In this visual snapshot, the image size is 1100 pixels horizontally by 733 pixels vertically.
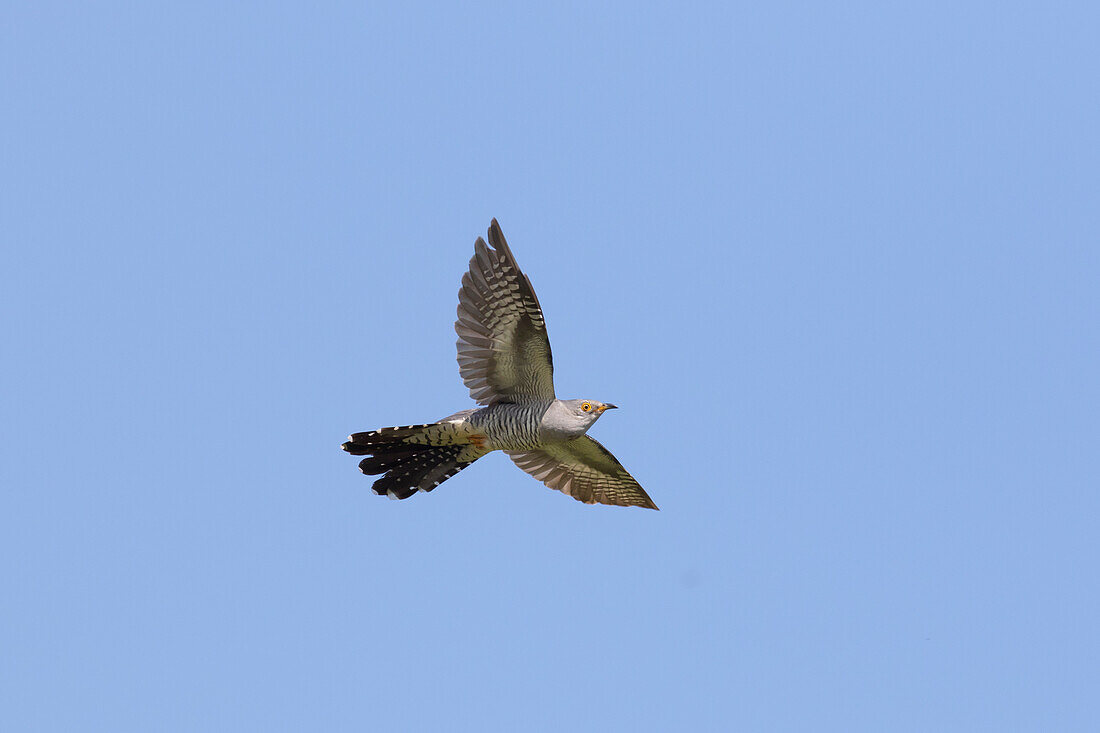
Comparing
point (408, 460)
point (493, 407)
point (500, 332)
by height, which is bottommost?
point (408, 460)

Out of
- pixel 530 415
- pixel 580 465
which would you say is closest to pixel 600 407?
pixel 530 415

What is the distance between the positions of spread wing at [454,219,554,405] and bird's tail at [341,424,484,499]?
0.80 metres

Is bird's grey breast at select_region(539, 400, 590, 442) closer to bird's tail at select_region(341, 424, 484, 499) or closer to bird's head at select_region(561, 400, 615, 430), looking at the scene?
bird's head at select_region(561, 400, 615, 430)

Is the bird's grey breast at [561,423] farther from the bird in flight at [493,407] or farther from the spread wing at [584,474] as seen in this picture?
the spread wing at [584,474]

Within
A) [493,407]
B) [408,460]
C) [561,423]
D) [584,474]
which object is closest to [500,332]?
[493,407]

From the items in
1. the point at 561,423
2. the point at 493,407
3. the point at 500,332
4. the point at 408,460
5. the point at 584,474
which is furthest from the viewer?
the point at 584,474

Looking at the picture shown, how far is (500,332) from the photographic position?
12.1 m

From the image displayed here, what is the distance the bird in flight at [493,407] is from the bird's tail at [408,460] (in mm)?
11

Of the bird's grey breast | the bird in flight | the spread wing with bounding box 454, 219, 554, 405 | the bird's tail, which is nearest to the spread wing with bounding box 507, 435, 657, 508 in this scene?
the bird in flight

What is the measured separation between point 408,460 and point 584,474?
2223mm

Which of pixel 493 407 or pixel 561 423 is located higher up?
pixel 493 407

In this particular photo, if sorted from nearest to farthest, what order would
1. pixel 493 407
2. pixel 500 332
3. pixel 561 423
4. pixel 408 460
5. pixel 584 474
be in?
1. pixel 500 332
2. pixel 561 423
3. pixel 493 407
4. pixel 408 460
5. pixel 584 474

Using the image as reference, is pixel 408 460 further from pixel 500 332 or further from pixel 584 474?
pixel 584 474

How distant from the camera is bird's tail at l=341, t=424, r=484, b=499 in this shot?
1268 cm
